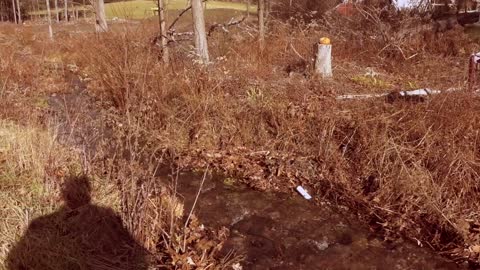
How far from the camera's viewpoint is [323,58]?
8273 mm

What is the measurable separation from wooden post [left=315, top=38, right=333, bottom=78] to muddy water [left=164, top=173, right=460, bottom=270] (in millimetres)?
4079

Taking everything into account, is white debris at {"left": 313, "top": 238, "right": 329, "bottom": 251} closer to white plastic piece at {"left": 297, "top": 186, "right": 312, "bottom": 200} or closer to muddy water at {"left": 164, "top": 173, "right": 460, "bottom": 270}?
muddy water at {"left": 164, "top": 173, "right": 460, "bottom": 270}

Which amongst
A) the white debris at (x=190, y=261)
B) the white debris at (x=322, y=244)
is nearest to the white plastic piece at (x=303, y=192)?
the white debris at (x=322, y=244)

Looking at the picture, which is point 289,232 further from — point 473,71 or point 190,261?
point 473,71

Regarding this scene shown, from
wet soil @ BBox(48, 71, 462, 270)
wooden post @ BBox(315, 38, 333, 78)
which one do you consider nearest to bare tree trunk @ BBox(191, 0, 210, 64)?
wooden post @ BBox(315, 38, 333, 78)

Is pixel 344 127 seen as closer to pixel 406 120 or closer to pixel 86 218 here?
pixel 406 120

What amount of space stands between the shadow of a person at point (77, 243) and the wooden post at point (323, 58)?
5.43 m

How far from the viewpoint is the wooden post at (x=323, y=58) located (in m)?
8.16

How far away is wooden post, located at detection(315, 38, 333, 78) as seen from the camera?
816cm

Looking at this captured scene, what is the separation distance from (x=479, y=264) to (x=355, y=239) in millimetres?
981

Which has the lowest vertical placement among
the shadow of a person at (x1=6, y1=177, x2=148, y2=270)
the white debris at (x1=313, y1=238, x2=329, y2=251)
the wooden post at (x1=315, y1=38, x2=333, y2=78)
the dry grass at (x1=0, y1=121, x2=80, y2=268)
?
the white debris at (x1=313, y1=238, x2=329, y2=251)

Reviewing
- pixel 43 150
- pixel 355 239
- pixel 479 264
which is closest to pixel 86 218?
pixel 43 150

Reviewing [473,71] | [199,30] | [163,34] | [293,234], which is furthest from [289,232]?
[199,30]

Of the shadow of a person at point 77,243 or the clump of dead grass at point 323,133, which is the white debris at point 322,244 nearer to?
the clump of dead grass at point 323,133
